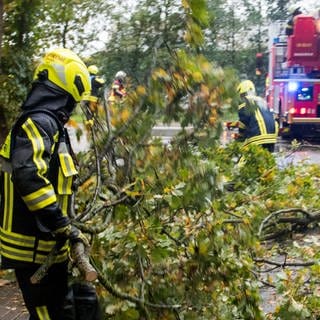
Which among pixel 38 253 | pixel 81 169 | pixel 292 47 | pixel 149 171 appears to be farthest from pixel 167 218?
pixel 292 47

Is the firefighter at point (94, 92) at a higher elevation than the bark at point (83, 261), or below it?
higher

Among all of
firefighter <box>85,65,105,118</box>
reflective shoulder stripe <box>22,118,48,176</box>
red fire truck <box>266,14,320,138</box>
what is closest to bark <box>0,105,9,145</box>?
firefighter <box>85,65,105,118</box>

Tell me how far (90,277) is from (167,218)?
0.96 m

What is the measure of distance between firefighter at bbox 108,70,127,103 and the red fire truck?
10.9 meters

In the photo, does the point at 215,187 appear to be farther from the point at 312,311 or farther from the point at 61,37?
the point at 61,37

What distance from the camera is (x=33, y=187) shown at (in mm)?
2902

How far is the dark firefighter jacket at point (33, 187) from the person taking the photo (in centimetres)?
292

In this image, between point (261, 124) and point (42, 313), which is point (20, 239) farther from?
point (261, 124)

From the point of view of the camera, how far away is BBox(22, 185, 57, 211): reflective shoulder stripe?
115 inches

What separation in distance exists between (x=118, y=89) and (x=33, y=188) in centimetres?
137

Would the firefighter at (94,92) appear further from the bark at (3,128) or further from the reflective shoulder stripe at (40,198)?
the bark at (3,128)

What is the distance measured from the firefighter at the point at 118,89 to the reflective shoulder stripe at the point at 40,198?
947 mm

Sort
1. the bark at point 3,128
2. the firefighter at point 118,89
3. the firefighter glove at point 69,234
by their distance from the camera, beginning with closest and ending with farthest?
the firefighter glove at point 69,234, the firefighter at point 118,89, the bark at point 3,128

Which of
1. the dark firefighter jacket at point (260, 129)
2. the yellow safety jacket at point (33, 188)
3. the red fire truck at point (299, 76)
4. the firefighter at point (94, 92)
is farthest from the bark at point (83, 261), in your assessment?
the red fire truck at point (299, 76)
